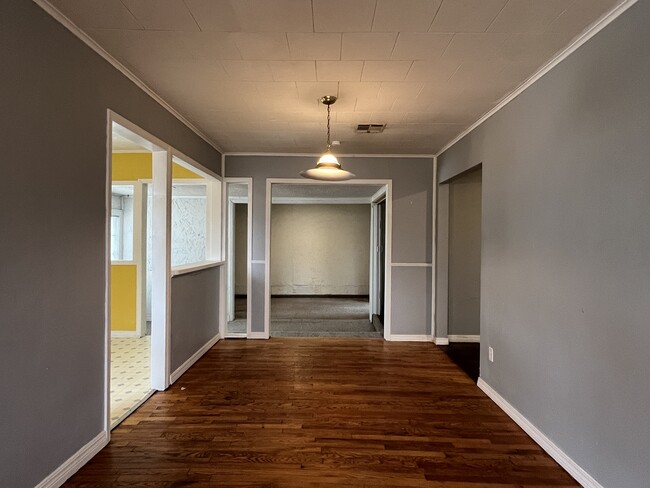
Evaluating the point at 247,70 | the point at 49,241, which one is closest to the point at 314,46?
the point at 247,70

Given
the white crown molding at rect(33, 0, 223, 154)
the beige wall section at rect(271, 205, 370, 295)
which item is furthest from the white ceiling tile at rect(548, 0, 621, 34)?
the beige wall section at rect(271, 205, 370, 295)

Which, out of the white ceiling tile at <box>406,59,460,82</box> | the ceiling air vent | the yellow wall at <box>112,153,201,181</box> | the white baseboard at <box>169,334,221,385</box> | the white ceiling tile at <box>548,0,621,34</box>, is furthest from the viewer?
the yellow wall at <box>112,153,201,181</box>

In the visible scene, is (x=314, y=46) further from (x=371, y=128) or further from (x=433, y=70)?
(x=371, y=128)

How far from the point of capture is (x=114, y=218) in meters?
6.01

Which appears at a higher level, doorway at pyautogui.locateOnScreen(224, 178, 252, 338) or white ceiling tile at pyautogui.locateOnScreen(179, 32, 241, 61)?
white ceiling tile at pyautogui.locateOnScreen(179, 32, 241, 61)

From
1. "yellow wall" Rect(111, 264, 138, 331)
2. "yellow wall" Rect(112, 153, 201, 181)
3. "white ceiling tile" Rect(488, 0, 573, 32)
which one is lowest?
"yellow wall" Rect(111, 264, 138, 331)

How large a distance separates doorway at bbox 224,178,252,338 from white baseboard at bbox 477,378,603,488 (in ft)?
10.2

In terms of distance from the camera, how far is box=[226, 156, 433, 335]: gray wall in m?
4.63

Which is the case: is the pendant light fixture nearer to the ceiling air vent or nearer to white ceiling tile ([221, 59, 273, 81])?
white ceiling tile ([221, 59, 273, 81])

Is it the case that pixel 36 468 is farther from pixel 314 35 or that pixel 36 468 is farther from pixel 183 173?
pixel 183 173

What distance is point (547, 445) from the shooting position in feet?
7.17

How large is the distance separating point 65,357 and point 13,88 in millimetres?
1345

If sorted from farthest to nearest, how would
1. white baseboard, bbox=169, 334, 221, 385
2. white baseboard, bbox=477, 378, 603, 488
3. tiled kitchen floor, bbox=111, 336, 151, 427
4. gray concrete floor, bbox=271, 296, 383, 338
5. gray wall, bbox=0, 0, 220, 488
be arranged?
gray concrete floor, bbox=271, 296, 383, 338 < white baseboard, bbox=169, 334, 221, 385 < tiled kitchen floor, bbox=111, 336, 151, 427 < white baseboard, bbox=477, 378, 603, 488 < gray wall, bbox=0, 0, 220, 488

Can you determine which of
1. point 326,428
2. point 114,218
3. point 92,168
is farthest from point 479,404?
point 114,218
